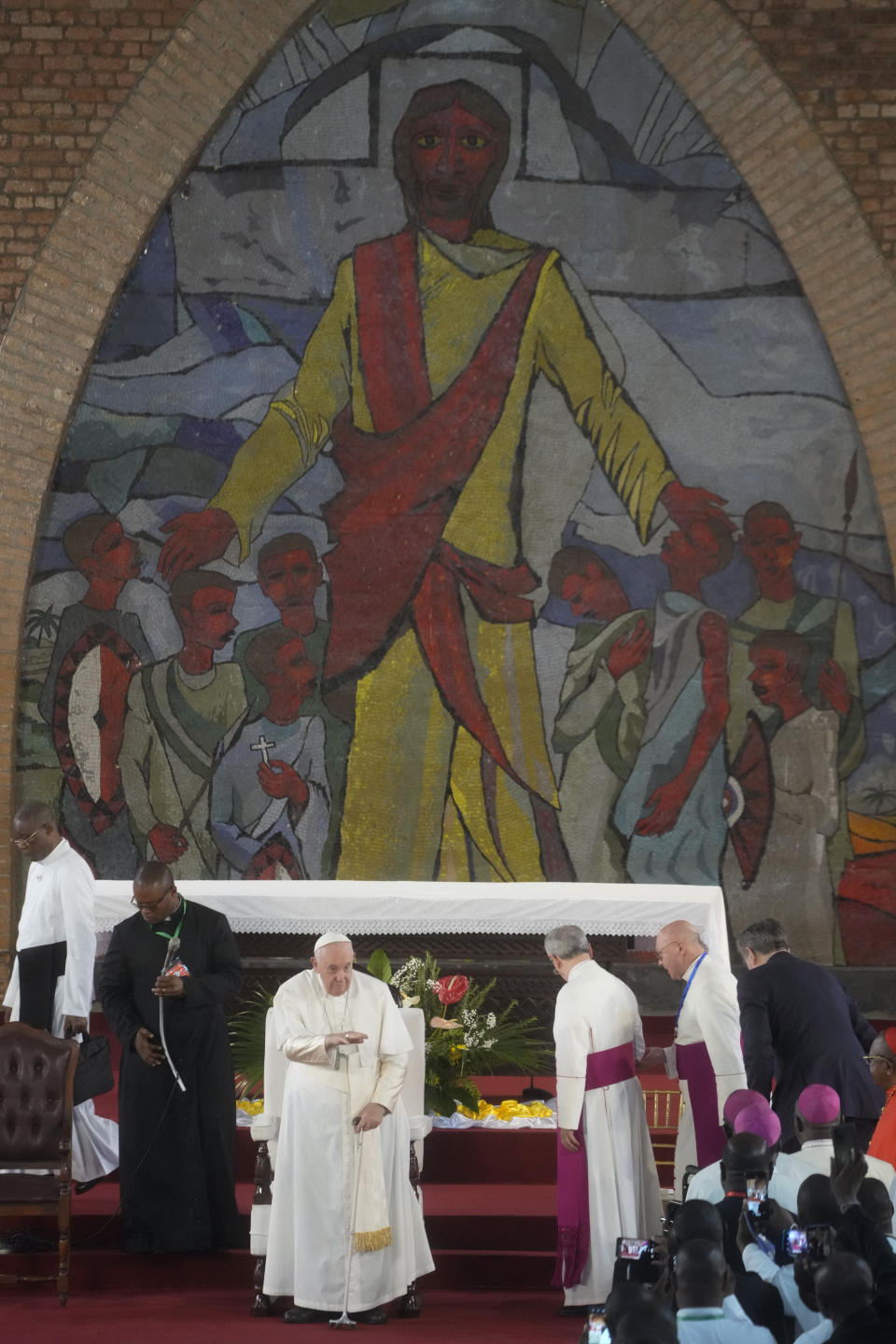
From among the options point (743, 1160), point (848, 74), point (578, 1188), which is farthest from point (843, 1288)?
point (848, 74)

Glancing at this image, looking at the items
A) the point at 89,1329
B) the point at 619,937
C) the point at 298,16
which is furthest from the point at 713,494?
the point at 89,1329

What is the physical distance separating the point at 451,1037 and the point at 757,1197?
10.0 feet

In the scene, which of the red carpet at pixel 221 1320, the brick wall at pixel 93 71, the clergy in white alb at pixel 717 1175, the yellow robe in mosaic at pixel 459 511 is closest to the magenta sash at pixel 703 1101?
the red carpet at pixel 221 1320

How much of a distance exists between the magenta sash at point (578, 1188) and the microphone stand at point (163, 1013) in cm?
143

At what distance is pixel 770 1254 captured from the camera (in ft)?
12.6

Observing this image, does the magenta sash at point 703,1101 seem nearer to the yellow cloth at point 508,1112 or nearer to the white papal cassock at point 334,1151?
the white papal cassock at point 334,1151

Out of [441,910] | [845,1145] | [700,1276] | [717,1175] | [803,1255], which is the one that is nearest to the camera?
[700,1276]

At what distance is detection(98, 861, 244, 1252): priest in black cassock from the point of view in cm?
625

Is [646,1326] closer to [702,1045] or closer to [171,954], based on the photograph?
[702,1045]

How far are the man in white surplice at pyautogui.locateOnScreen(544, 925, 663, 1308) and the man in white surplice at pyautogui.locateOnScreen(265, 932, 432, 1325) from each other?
51cm

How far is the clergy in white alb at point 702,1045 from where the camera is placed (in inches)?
232

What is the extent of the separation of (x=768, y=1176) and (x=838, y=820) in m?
5.65

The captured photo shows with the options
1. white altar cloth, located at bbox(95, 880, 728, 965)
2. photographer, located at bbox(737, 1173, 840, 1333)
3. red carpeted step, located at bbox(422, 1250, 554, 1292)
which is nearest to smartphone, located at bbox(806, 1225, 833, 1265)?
photographer, located at bbox(737, 1173, 840, 1333)

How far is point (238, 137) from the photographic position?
32.3 ft
